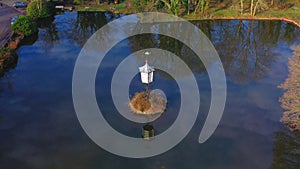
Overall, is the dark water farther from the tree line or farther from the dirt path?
the tree line

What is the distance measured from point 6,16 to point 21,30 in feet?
38.4

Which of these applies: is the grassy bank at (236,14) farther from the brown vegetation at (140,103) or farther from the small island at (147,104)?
the brown vegetation at (140,103)

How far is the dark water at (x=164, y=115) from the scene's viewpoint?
79.6 ft

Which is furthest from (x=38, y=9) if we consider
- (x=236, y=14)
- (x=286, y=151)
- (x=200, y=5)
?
(x=286, y=151)

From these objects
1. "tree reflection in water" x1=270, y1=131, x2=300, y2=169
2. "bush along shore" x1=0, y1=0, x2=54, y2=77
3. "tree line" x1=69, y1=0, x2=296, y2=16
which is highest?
"tree line" x1=69, y1=0, x2=296, y2=16

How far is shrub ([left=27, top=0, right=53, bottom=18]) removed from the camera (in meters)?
57.3

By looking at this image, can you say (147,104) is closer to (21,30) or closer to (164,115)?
(164,115)

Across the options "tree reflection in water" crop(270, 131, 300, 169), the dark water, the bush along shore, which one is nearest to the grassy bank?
the dark water

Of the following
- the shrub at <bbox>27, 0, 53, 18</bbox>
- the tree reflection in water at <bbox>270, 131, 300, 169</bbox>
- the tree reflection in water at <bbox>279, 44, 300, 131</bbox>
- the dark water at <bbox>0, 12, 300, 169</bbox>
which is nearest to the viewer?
the tree reflection in water at <bbox>270, 131, 300, 169</bbox>

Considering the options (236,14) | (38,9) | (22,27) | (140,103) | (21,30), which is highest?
(38,9)

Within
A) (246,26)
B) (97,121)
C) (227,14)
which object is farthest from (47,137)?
(227,14)

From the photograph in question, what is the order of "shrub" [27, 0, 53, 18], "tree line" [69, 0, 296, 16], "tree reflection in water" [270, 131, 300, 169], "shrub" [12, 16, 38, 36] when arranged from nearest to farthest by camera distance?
"tree reflection in water" [270, 131, 300, 169] < "shrub" [12, 16, 38, 36] < "tree line" [69, 0, 296, 16] < "shrub" [27, 0, 53, 18]

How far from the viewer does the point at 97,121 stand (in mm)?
28469

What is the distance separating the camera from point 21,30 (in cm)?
4850
